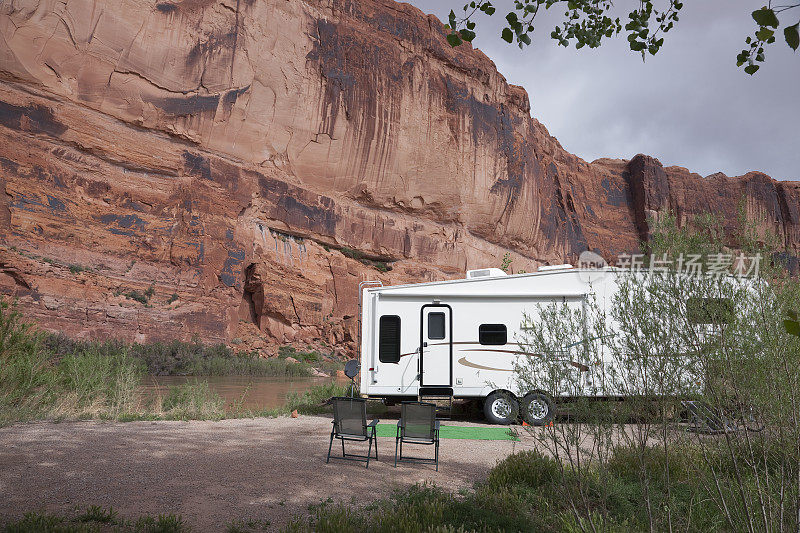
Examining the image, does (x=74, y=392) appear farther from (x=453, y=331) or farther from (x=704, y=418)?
(x=704, y=418)

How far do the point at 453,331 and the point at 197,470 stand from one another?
5877 mm

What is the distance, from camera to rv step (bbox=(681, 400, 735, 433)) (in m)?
4.20

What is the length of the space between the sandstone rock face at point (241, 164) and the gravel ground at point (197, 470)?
1883 cm

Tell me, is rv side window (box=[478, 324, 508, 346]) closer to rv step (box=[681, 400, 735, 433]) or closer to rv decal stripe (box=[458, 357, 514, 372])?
rv decal stripe (box=[458, 357, 514, 372])

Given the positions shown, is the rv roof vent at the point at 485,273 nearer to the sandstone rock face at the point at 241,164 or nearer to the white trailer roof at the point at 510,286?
the white trailer roof at the point at 510,286

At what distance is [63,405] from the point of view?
941cm

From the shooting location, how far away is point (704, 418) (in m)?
4.41

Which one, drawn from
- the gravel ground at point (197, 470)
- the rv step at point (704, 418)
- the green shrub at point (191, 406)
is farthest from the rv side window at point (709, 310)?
the green shrub at point (191, 406)

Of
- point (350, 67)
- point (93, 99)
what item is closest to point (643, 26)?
point (93, 99)

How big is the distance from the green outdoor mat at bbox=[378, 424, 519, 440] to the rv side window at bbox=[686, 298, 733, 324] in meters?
5.36

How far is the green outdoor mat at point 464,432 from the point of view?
913 cm

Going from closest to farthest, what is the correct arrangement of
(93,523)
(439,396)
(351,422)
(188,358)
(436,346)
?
(93,523)
(351,422)
(439,396)
(436,346)
(188,358)

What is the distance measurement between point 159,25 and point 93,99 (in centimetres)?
647

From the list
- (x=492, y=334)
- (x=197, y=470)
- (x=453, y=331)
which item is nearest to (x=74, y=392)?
(x=197, y=470)
